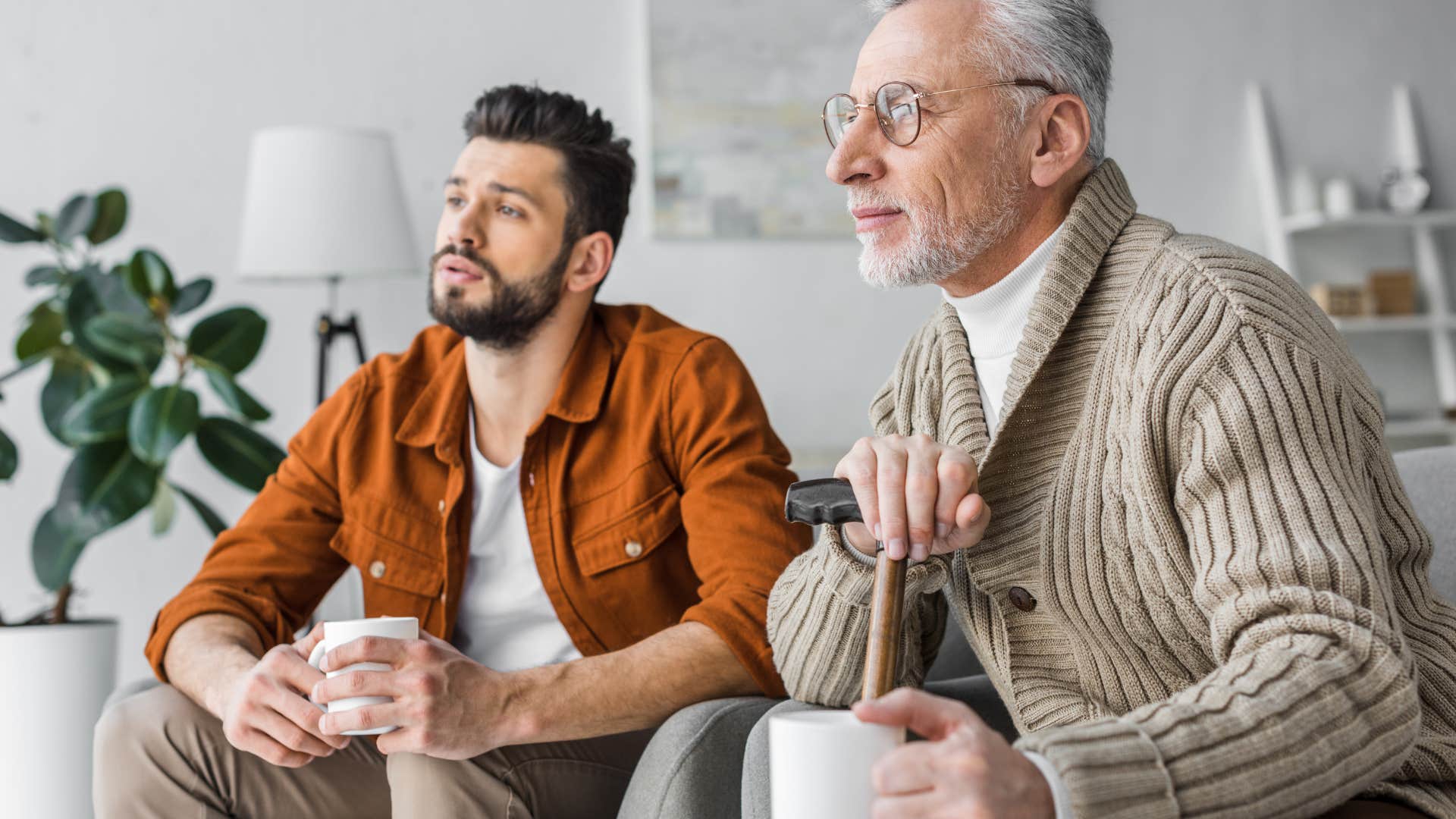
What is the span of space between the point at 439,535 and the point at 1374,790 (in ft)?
4.08

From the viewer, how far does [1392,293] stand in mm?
4426

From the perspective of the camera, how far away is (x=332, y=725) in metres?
1.34

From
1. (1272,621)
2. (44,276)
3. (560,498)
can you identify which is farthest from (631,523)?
(44,276)

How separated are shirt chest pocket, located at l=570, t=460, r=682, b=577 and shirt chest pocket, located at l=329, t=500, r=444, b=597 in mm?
208

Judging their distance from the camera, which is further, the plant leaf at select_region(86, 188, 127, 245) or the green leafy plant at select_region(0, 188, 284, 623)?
the plant leaf at select_region(86, 188, 127, 245)

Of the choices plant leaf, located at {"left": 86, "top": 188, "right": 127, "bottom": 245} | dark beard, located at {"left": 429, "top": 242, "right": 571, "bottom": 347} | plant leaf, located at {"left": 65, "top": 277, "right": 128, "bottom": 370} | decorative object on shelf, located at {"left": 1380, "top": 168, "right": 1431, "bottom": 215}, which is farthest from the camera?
decorative object on shelf, located at {"left": 1380, "top": 168, "right": 1431, "bottom": 215}

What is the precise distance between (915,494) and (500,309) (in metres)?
1.00

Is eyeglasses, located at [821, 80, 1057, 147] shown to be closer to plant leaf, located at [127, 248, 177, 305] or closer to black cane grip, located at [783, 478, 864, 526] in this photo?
black cane grip, located at [783, 478, 864, 526]

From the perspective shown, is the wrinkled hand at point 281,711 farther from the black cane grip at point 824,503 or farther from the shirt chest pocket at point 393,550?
the black cane grip at point 824,503

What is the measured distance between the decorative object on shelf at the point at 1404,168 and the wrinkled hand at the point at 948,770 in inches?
165

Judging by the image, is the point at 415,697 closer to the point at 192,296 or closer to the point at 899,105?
the point at 899,105

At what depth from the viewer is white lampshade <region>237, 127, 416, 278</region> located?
2967mm

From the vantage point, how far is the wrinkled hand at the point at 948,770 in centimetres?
76

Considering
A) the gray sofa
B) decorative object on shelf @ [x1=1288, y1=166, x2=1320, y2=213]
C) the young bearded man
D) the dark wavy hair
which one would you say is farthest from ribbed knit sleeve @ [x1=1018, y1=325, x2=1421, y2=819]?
decorative object on shelf @ [x1=1288, y1=166, x2=1320, y2=213]
